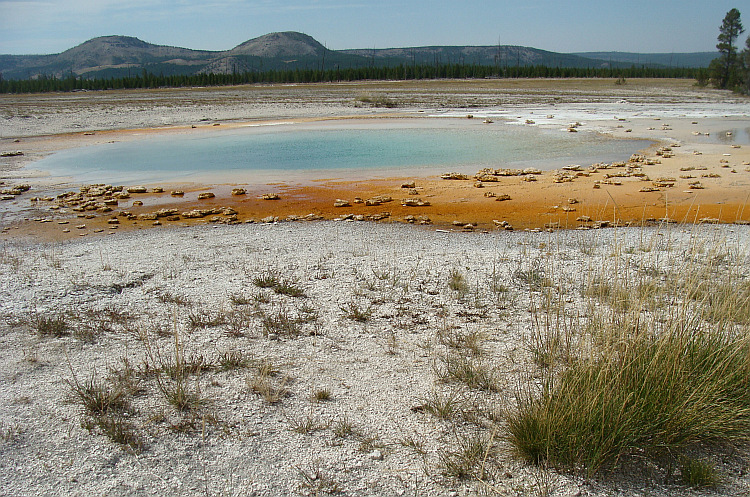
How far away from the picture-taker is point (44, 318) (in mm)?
4809

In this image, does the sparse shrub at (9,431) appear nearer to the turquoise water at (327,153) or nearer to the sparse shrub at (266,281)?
the sparse shrub at (266,281)

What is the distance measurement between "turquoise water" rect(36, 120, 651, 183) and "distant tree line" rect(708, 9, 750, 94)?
120 ft

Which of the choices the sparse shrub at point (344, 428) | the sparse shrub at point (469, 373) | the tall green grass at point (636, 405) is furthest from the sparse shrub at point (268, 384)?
the tall green grass at point (636, 405)

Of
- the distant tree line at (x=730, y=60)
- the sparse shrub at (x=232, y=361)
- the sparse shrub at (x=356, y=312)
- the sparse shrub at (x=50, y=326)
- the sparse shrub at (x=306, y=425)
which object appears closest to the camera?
the sparse shrub at (x=306, y=425)

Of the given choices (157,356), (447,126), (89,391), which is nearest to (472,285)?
(157,356)

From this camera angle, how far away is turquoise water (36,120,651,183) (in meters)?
14.2

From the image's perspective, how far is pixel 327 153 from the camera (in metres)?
17.1

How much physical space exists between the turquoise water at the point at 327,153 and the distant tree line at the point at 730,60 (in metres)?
36.6

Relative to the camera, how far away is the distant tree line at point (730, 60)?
4775 centimetres

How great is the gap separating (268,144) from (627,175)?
11.7 meters

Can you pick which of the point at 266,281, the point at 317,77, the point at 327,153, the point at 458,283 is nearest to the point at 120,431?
the point at 266,281

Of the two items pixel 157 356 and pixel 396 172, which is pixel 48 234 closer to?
pixel 157 356

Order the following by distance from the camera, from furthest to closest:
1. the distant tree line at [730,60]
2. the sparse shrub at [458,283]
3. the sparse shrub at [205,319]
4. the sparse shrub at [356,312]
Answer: the distant tree line at [730,60] → the sparse shrub at [458,283] → the sparse shrub at [356,312] → the sparse shrub at [205,319]

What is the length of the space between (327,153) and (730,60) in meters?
49.4
